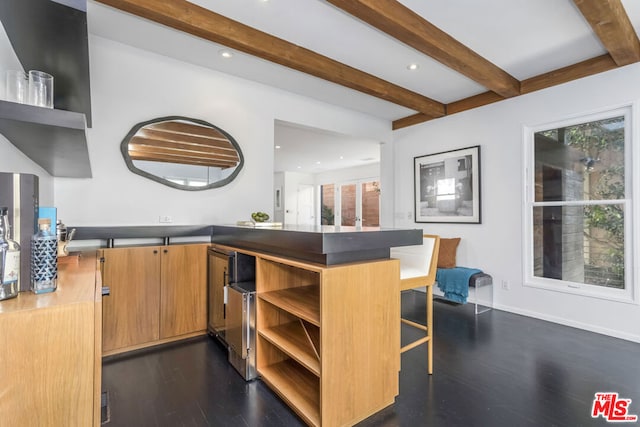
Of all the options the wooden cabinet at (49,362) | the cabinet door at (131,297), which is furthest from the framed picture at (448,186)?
the wooden cabinet at (49,362)

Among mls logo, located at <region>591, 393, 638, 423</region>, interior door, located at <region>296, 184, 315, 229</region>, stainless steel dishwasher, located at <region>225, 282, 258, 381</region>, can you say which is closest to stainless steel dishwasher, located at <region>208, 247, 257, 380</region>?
stainless steel dishwasher, located at <region>225, 282, 258, 381</region>

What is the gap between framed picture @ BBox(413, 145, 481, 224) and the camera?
418cm

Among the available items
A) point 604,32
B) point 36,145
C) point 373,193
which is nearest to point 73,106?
point 36,145

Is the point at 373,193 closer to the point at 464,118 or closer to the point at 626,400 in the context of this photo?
the point at 464,118

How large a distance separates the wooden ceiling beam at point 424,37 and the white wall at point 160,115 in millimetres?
1746

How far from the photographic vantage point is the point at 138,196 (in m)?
2.96

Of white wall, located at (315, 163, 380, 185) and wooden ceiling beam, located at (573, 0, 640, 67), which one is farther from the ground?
wooden ceiling beam, located at (573, 0, 640, 67)

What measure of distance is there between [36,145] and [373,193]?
7.59 meters

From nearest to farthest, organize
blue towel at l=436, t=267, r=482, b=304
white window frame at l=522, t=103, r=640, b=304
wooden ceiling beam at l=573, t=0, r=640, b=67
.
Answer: wooden ceiling beam at l=573, t=0, r=640, b=67 < white window frame at l=522, t=103, r=640, b=304 < blue towel at l=436, t=267, r=482, b=304

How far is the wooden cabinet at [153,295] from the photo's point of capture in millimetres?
2566

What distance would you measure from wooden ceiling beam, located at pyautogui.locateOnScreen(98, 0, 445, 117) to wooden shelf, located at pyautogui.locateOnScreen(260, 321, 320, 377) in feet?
7.61

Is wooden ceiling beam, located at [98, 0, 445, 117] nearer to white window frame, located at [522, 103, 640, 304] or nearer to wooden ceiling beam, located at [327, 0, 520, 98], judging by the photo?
wooden ceiling beam, located at [327, 0, 520, 98]

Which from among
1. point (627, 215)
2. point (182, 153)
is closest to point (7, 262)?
point (182, 153)

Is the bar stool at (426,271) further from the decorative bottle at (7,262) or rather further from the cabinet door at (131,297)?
the cabinet door at (131,297)
